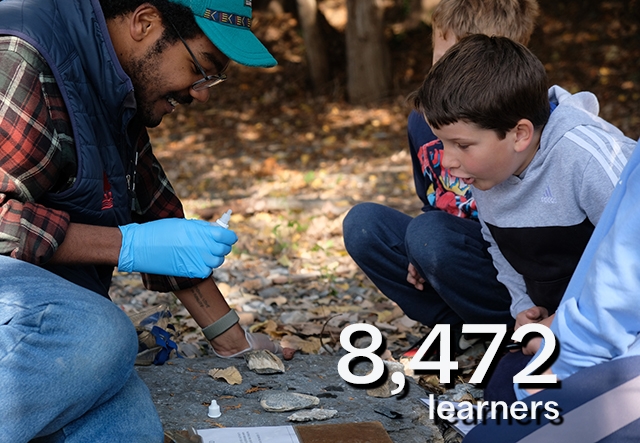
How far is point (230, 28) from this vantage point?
2475 mm

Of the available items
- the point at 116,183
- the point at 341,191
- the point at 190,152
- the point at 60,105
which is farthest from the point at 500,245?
the point at 190,152

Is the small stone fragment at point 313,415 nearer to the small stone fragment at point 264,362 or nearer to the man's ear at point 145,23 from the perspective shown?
the small stone fragment at point 264,362

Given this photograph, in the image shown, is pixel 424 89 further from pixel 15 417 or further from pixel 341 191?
pixel 341 191

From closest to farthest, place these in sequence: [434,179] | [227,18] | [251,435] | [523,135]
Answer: [251,435] < [523,135] < [227,18] < [434,179]

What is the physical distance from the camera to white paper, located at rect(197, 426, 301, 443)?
2211mm

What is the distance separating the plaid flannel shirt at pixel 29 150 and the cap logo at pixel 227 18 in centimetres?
54

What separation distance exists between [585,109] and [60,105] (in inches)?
65.2

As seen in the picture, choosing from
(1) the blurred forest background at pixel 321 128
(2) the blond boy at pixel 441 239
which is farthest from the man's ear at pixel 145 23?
(1) the blurred forest background at pixel 321 128

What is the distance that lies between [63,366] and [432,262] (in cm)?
139

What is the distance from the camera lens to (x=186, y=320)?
356cm

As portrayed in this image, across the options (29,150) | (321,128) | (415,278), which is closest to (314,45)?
(321,128)

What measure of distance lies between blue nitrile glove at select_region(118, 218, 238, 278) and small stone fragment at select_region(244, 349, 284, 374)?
49 centimetres

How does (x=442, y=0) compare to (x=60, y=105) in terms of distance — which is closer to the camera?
(x=60, y=105)

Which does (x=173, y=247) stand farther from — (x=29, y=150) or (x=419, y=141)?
(x=419, y=141)
